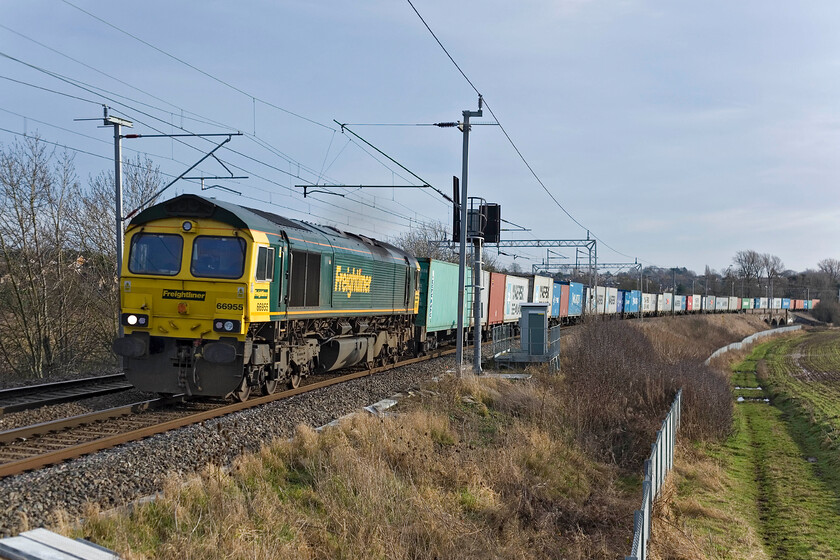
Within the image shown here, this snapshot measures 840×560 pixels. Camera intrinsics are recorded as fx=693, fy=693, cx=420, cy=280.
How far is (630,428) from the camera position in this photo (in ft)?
47.8

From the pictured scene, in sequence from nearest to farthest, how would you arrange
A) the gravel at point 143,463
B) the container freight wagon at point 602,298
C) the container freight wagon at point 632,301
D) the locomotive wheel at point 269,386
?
1. the gravel at point 143,463
2. the locomotive wheel at point 269,386
3. the container freight wagon at point 602,298
4. the container freight wagon at point 632,301

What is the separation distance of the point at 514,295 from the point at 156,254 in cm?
2297

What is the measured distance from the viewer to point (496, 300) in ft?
97.6

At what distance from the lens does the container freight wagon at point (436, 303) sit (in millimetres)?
23297

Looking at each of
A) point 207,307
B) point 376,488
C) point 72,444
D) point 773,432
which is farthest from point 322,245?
point 773,432

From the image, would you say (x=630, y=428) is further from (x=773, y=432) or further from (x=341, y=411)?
(x=773, y=432)

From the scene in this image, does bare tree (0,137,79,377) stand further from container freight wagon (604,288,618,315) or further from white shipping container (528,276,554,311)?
container freight wagon (604,288,618,315)

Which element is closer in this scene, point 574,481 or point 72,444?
point 72,444

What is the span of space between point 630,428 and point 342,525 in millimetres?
9476

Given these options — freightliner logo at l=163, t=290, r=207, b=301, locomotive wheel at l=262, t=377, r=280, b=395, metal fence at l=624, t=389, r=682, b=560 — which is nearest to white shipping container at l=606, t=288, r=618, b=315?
metal fence at l=624, t=389, r=682, b=560

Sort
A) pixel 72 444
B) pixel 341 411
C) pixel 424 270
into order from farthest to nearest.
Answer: pixel 424 270
pixel 341 411
pixel 72 444

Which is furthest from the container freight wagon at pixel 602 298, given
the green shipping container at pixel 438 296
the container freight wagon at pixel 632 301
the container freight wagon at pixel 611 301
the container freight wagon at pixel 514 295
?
the green shipping container at pixel 438 296

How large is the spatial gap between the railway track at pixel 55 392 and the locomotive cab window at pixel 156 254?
2.52m

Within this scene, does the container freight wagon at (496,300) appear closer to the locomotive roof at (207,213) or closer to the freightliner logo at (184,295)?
the locomotive roof at (207,213)
